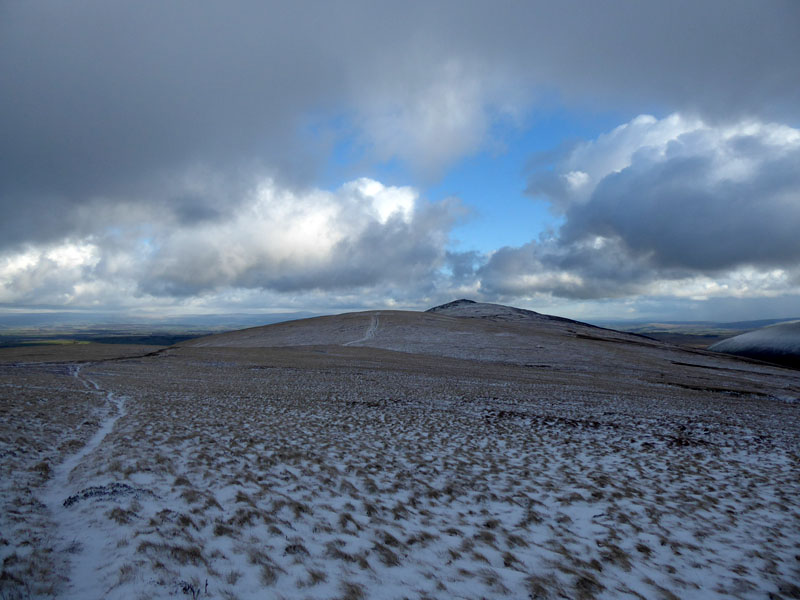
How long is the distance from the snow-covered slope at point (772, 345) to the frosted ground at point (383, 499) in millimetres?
132134

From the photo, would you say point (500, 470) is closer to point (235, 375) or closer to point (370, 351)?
point (235, 375)

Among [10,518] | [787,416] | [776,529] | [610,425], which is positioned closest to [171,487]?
[10,518]

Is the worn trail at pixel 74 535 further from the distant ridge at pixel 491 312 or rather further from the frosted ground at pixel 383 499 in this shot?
the distant ridge at pixel 491 312

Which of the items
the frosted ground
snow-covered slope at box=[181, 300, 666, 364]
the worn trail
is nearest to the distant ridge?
snow-covered slope at box=[181, 300, 666, 364]

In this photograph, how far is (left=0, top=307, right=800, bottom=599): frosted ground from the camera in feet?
20.6

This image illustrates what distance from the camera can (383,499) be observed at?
9.48 m

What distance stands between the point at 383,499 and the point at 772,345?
549 ft

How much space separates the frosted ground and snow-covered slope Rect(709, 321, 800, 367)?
434 feet

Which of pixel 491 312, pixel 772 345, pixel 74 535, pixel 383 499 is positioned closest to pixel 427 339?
pixel 383 499

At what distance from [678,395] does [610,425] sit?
17.5 meters

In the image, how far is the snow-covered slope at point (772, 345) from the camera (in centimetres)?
11788

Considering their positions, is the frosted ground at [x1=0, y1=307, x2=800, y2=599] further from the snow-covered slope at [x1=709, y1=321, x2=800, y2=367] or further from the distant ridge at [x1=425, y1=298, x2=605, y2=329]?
the snow-covered slope at [x1=709, y1=321, x2=800, y2=367]

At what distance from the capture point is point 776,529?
348 inches

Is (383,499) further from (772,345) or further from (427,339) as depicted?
(772,345)
